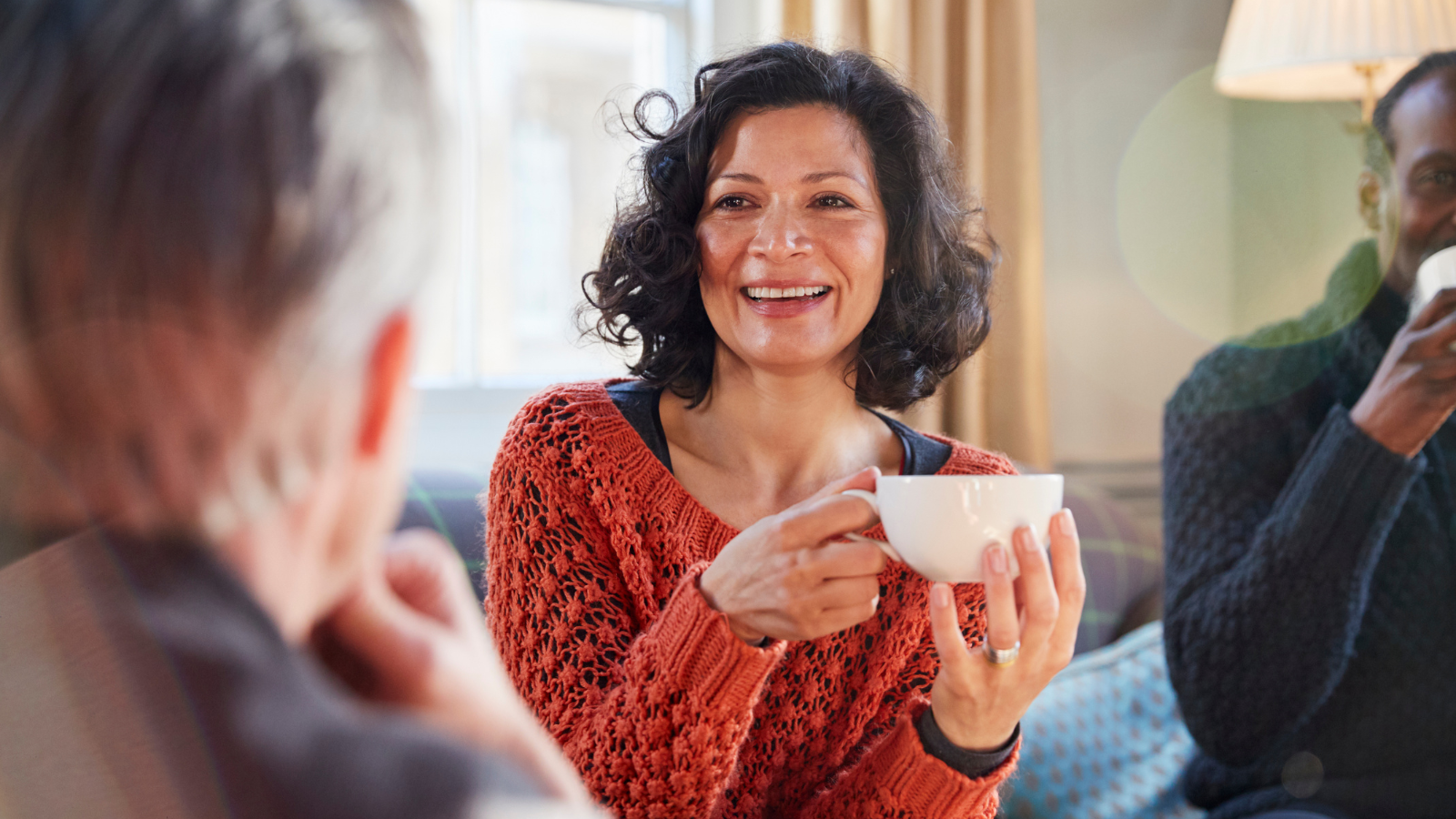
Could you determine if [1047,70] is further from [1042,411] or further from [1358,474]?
[1358,474]

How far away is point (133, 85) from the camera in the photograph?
0.19 m

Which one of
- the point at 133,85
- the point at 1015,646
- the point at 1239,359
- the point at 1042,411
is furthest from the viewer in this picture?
the point at 1042,411

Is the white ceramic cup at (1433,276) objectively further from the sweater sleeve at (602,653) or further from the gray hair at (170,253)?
the gray hair at (170,253)

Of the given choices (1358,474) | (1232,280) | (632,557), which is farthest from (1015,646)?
(1232,280)

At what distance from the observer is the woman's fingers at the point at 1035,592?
0.50 meters

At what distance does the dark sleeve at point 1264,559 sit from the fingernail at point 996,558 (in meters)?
0.48

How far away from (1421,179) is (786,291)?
1.67 feet

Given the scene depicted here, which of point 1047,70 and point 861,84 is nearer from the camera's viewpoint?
point 861,84

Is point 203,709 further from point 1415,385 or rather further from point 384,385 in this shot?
point 1415,385

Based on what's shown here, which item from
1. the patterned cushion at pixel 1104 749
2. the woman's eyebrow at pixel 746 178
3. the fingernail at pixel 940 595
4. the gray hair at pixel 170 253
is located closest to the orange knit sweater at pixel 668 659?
the fingernail at pixel 940 595

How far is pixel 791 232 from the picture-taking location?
74 centimetres

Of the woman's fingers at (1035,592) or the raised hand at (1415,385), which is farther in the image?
the raised hand at (1415,385)

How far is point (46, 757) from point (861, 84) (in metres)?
0.70

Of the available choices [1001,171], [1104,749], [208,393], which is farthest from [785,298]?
[1001,171]
